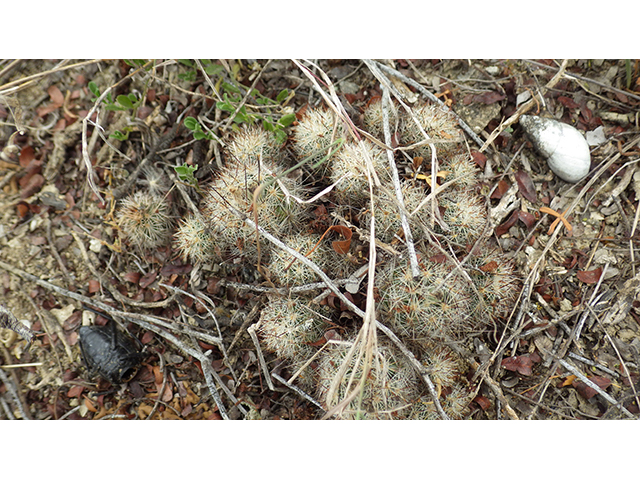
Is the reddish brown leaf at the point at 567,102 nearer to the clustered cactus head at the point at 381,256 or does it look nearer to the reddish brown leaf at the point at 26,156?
the clustered cactus head at the point at 381,256

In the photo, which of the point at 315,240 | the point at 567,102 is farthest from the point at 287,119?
the point at 567,102

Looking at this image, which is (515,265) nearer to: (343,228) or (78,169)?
(343,228)

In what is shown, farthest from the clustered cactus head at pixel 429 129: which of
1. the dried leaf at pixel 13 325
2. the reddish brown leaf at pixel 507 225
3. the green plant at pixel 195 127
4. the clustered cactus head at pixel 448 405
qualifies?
the dried leaf at pixel 13 325

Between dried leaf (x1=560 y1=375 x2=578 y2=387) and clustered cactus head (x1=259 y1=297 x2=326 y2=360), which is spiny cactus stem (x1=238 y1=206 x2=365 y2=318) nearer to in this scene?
clustered cactus head (x1=259 y1=297 x2=326 y2=360)

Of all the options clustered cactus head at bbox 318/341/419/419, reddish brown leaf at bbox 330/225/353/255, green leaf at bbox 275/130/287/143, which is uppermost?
green leaf at bbox 275/130/287/143

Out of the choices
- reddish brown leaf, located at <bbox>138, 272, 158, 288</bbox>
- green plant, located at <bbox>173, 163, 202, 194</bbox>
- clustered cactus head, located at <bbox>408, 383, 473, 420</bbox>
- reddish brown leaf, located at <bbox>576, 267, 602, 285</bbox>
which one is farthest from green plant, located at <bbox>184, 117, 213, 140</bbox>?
reddish brown leaf, located at <bbox>576, 267, 602, 285</bbox>

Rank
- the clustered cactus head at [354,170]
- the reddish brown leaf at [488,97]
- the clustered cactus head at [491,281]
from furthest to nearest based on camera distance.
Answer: the reddish brown leaf at [488,97] → the clustered cactus head at [491,281] → the clustered cactus head at [354,170]
